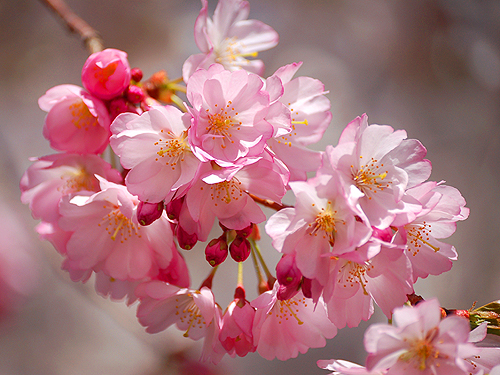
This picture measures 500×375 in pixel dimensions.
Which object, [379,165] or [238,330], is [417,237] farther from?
[238,330]

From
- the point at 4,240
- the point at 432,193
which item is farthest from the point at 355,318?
the point at 4,240

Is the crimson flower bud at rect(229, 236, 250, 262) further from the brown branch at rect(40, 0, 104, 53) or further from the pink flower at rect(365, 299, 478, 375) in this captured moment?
the brown branch at rect(40, 0, 104, 53)

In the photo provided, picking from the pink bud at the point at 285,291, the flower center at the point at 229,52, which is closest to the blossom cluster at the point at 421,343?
the pink bud at the point at 285,291

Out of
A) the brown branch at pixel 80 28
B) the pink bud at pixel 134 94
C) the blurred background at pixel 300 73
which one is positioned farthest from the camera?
the blurred background at pixel 300 73

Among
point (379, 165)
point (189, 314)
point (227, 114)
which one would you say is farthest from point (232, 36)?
point (189, 314)

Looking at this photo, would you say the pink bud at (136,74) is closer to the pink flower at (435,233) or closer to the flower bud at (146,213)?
the flower bud at (146,213)
